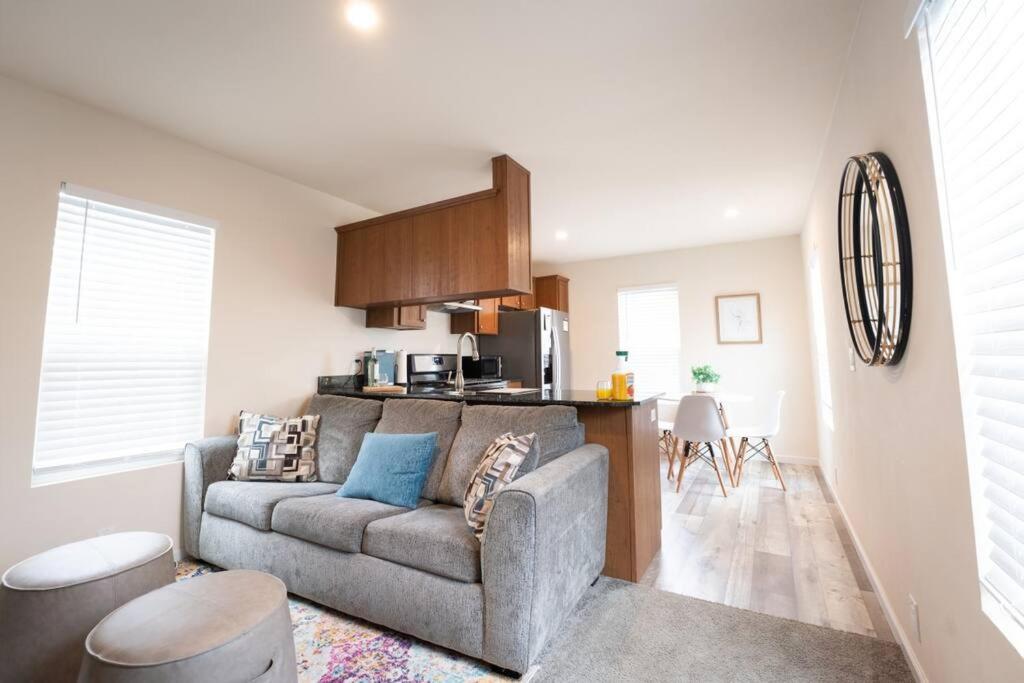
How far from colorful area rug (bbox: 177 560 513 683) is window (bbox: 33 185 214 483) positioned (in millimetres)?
1472

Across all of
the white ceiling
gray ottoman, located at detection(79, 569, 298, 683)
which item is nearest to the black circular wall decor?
the white ceiling

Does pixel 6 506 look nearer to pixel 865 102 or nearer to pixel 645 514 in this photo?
pixel 645 514

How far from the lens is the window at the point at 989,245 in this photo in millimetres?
865

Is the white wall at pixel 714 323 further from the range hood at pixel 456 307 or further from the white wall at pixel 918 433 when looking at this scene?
the white wall at pixel 918 433

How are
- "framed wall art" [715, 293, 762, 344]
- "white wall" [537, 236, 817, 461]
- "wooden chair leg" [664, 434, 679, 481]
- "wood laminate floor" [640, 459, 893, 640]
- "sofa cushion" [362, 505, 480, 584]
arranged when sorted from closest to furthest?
"sofa cushion" [362, 505, 480, 584] < "wood laminate floor" [640, 459, 893, 640] < "wooden chair leg" [664, 434, 679, 481] < "white wall" [537, 236, 817, 461] < "framed wall art" [715, 293, 762, 344]

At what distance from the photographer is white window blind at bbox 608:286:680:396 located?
5.44 metres

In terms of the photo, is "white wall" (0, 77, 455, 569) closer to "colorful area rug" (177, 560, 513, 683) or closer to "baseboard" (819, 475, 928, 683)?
"colorful area rug" (177, 560, 513, 683)

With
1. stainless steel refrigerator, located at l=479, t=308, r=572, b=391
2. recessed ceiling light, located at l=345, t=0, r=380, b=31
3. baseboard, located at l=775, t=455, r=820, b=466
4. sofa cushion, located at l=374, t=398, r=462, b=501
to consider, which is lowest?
baseboard, located at l=775, t=455, r=820, b=466

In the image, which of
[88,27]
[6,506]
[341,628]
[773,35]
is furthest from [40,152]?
[773,35]

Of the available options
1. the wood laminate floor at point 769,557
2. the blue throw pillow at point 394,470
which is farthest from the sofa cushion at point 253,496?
the wood laminate floor at point 769,557

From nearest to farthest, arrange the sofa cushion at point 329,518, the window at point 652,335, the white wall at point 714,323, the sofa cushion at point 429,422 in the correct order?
the sofa cushion at point 329,518
the sofa cushion at point 429,422
the white wall at point 714,323
the window at point 652,335

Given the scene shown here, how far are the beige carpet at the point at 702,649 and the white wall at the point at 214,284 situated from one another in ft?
7.98

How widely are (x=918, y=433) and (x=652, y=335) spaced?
4195 mm

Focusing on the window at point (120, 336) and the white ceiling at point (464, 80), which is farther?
the window at point (120, 336)
